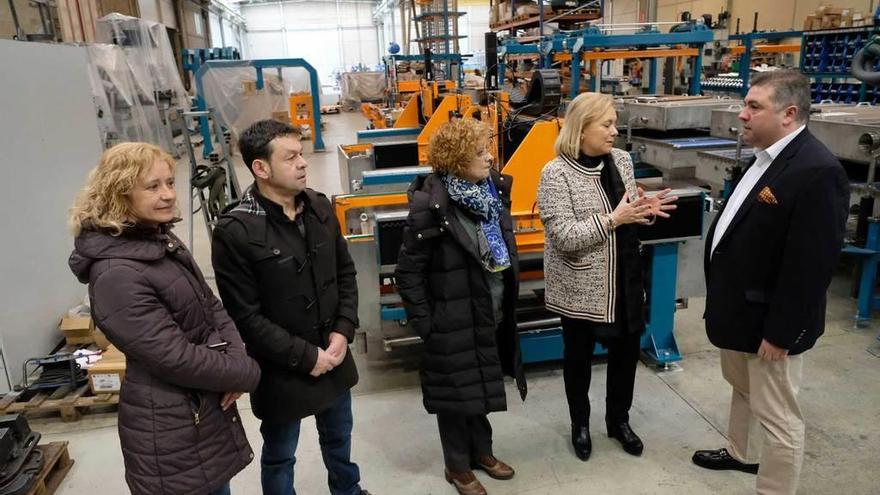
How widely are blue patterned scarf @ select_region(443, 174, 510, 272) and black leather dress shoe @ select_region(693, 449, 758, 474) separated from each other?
1.18 m

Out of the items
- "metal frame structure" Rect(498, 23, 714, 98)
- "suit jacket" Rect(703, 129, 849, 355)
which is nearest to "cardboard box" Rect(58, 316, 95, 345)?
"suit jacket" Rect(703, 129, 849, 355)

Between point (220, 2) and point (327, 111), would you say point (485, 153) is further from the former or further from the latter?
point (220, 2)

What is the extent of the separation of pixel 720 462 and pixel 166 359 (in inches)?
83.0

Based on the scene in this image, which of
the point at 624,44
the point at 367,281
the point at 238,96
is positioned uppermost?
the point at 624,44

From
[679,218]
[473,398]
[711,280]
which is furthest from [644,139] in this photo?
[473,398]

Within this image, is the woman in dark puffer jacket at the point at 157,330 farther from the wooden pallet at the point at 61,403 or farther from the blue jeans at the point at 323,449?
the wooden pallet at the point at 61,403

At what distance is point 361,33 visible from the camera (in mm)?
26781

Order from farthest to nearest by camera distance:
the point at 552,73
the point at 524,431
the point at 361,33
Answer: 1. the point at 361,33
2. the point at 552,73
3. the point at 524,431

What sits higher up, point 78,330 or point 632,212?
point 632,212

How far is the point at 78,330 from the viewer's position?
11.7 feet

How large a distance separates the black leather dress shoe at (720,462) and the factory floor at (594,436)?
3 cm

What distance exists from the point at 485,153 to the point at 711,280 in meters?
0.88

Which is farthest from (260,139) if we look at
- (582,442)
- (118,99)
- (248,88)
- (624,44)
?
(248,88)

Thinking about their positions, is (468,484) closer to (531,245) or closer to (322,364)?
(322,364)
